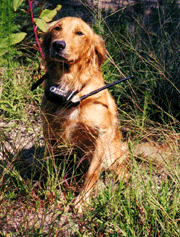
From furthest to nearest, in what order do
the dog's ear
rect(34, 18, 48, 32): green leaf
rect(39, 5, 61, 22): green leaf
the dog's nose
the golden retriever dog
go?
1. rect(39, 5, 61, 22): green leaf
2. rect(34, 18, 48, 32): green leaf
3. the dog's ear
4. the golden retriever dog
5. the dog's nose

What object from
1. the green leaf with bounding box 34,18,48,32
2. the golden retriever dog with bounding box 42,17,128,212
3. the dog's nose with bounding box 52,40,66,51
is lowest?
the golden retriever dog with bounding box 42,17,128,212

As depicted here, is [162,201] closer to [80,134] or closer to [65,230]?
[65,230]

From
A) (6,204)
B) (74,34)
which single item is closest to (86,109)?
(74,34)

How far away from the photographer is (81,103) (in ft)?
7.07

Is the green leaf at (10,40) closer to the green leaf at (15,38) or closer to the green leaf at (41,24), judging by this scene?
the green leaf at (15,38)

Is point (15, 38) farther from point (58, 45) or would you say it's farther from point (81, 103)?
point (81, 103)

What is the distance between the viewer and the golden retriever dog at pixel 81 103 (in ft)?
6.86

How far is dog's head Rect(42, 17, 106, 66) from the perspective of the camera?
202cm

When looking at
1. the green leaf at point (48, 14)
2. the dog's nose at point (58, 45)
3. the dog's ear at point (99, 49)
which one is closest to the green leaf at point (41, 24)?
the green leaf at point (48, 14)

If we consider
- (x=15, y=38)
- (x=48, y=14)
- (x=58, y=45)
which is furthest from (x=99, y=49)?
(x=15, y=38)

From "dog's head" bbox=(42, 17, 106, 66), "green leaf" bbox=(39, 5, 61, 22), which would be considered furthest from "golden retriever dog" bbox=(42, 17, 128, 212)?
"green leaf" bbox=(39, 5, 61, 22)

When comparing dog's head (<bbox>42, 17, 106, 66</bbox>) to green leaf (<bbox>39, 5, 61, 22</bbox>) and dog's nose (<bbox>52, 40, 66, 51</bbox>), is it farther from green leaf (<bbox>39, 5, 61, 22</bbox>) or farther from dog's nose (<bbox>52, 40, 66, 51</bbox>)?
green leaf (<bbox>39, 5, 61, 22</bbox>)

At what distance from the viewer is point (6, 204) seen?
1734mm

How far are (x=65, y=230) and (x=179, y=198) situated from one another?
72 cm
